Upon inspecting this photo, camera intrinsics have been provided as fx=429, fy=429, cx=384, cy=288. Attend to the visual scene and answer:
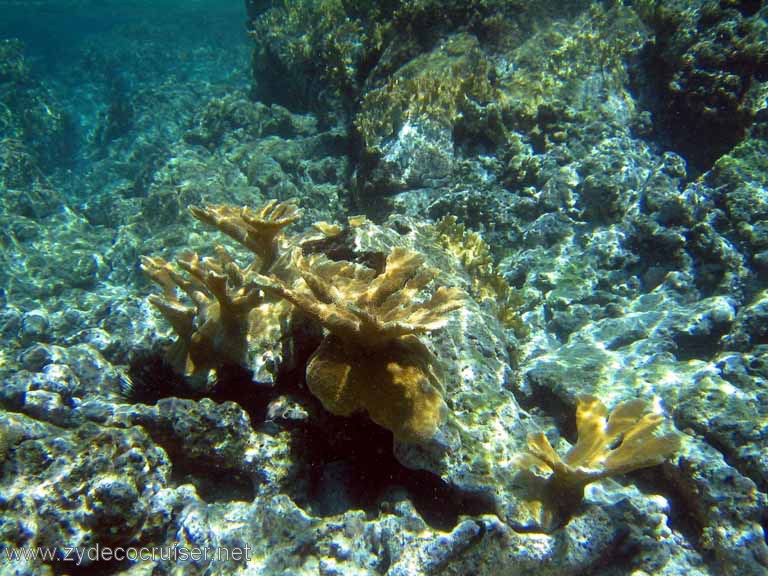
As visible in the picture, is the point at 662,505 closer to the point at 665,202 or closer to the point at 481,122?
the point at 665,202

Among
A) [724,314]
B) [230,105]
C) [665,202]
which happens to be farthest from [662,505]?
[230,105]

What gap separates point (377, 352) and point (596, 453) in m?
1.71

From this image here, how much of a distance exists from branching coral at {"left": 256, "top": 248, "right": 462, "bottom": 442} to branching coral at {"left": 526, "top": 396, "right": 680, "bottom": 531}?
92 centimetres

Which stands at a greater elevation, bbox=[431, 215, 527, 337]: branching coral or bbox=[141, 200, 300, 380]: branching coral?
bbox=[431, 215, 527, 337]: branching coral

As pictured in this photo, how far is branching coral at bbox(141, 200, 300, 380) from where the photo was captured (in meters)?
3.21

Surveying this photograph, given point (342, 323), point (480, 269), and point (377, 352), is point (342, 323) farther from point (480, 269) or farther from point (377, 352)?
point (480, 269)

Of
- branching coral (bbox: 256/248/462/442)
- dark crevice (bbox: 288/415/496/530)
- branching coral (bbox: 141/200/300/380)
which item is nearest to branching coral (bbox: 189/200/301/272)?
branching coral (bbox: 141/200/300/380)

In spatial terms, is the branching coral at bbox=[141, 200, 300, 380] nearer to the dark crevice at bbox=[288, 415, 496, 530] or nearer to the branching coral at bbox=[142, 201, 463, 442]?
the branching coral at bbox=[142, 201, 463, 442]

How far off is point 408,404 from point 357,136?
660 cm

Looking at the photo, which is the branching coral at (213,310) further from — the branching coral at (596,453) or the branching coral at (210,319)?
the branching coral at (596,453)

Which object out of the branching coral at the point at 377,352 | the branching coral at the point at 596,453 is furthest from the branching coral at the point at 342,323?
the branching coral at the point at 596,453

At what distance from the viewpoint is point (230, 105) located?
A: 11.8 metres

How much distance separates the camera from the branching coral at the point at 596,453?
2.91 meters

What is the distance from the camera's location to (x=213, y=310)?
335cm
